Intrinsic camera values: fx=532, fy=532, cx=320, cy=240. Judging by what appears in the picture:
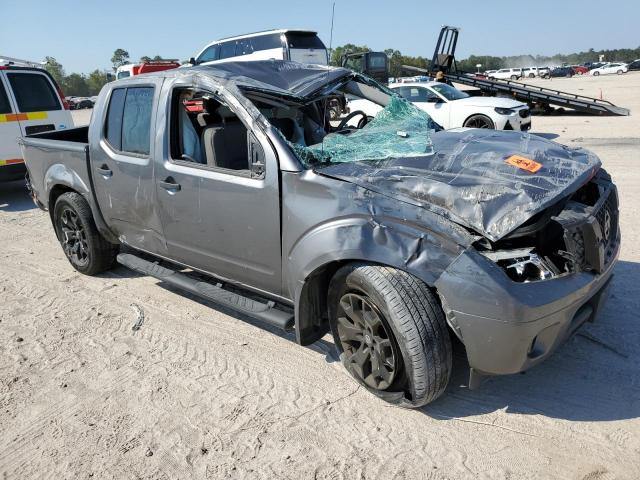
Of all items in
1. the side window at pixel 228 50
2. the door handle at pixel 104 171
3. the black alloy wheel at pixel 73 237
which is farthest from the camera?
the side window at pixel 228 50

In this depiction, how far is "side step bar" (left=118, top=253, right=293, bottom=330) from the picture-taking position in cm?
338

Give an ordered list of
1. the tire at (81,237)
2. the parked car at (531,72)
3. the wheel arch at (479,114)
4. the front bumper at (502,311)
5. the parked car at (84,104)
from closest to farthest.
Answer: the front bumper at (502,311) < the tire at (81,237) < the wheel arch at (479,114) < the parked car at (84,104) < the parked car at (531,72)

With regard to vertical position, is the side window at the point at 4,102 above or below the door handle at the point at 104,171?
below

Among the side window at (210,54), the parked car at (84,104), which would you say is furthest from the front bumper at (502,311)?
the parked car at (84,104)

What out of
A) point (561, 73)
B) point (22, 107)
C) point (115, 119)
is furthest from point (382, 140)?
point (561, 73)

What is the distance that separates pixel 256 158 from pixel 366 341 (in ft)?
4.33

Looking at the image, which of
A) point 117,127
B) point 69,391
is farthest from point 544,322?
point 117,127

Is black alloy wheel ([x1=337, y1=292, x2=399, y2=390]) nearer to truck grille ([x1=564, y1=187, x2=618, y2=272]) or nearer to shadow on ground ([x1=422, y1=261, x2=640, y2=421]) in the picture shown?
shadow on ground ([x1=422, y1=261, x2=640, y2=421])

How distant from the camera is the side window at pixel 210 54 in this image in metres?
17.7

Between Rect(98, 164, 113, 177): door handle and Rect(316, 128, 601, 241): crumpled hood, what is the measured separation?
2.23 meters

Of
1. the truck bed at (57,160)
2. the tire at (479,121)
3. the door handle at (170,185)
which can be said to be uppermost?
the door handle at (170,185)

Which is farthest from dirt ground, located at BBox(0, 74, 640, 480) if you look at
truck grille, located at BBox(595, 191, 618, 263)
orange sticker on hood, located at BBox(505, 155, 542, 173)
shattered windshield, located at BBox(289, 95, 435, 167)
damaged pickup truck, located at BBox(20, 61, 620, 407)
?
shattered windshield, located at BBox(289, 95, 435, 167)

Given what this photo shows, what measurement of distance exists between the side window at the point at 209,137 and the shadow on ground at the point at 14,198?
6.00 metres

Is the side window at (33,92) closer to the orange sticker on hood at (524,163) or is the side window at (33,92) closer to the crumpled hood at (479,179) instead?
the crumpled hood at (479,179)
